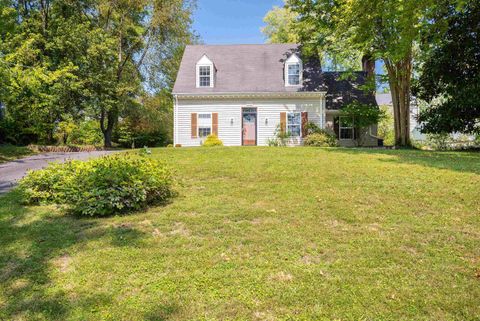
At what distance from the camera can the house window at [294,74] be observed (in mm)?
19156

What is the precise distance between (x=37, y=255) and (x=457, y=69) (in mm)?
17300

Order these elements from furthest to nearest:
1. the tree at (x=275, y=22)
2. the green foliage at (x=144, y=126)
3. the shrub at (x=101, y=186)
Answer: the tree at (x=275, y=22) → the green foliage at (x=144, y=126) → the shrub at (x=101, y=186)


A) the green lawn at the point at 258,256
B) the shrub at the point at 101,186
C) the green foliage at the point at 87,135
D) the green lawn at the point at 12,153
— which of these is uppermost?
the green foliage at the point at 87,135

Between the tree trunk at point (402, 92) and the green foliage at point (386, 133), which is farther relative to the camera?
the green foliage at point (386, 133)

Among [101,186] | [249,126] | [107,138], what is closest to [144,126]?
[107,138]

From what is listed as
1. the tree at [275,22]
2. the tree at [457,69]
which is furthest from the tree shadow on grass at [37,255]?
the tree at [275,22]

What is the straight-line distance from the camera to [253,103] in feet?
62.0

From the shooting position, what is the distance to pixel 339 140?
792 inches

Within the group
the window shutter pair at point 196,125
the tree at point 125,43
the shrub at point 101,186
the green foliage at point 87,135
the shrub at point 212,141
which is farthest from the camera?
the green foliage at point 87,135

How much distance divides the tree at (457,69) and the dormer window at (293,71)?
21.3ft

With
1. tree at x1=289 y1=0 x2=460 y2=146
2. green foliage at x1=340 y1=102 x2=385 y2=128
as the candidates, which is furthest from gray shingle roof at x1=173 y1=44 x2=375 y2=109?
tree at x1=289 y1=0 x2=460 y2=146

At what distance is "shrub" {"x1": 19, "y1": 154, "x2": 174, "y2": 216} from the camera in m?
5.05

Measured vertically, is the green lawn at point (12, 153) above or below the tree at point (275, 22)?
below

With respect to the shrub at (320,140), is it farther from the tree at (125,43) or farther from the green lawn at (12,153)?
the green lawn at (12,153)
